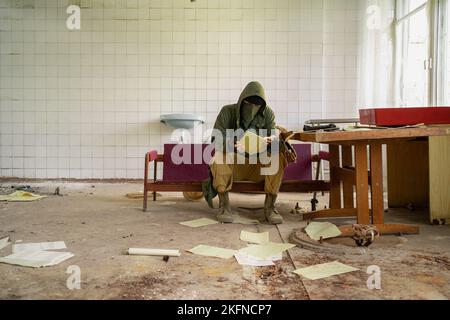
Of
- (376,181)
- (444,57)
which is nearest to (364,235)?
(376,181)

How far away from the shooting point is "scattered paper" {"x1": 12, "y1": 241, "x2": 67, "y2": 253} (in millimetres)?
2446

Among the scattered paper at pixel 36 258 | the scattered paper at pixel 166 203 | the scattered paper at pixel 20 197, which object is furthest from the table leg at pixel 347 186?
the scattered paper at pixel 20 197

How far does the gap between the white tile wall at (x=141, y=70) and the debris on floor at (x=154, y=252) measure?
11.2 feet

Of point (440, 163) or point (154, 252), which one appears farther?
point (440, 163)

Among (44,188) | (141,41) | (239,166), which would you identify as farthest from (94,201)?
(141,41)

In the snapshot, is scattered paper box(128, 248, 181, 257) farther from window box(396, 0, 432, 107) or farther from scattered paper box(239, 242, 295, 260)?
window box(396, 0, 432, 107)

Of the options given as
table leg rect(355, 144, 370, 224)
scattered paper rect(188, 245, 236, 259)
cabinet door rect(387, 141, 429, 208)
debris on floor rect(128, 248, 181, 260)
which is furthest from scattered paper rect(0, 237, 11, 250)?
cabinet door rect(387, 141, 429, 208)

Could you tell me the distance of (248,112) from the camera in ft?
11.6

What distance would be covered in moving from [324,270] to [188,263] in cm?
69

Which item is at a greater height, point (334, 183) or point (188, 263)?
point (334, 183)

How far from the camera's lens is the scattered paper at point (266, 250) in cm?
233

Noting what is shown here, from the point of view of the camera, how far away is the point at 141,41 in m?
5.65

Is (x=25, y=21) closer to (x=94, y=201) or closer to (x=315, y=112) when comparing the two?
(x=94, y=201)

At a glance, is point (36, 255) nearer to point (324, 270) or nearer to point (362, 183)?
point (324, 270)
